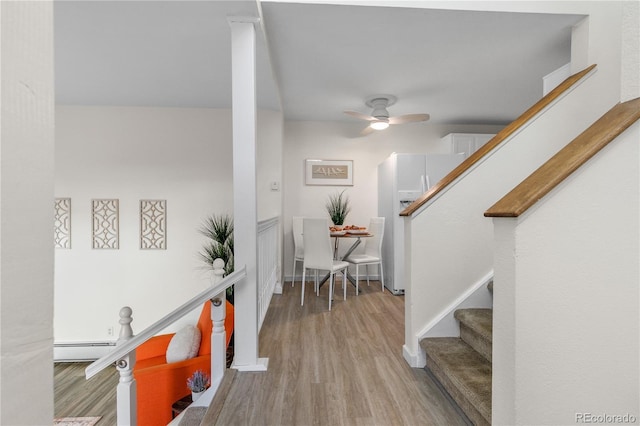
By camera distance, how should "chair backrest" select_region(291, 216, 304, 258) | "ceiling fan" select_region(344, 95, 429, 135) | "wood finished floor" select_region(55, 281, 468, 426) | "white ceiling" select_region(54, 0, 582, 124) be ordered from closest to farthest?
"wood finished floor" select_region(55, 281, 468, 426) → "white ceiling" select_region(54, 0, 582, 124) → "ceiling fan" select_region(344, 95, 429, 135) → "chair backrest" select_region(291, 216, 304, 258)

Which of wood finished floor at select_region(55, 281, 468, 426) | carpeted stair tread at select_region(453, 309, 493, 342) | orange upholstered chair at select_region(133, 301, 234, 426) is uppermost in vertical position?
carpeted stair tread at select_region(453, 309, 493, 342)

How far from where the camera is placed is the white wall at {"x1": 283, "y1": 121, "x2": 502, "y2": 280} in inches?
183

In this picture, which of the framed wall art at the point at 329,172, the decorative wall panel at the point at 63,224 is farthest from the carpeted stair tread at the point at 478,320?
the decorative wall panel at the point at 63,224

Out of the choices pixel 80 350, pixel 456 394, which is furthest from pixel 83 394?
pixel 456 394

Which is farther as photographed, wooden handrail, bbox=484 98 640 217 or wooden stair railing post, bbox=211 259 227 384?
wooden stair railing post, bbox=211 259 227 384

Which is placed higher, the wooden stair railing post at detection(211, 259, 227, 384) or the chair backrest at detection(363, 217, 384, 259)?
the chair backrest at detection(363, 217, 384, 259)

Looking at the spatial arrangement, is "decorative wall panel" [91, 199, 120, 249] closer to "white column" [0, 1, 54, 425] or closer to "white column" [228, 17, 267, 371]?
"white column" [228, 17, 267, 371]

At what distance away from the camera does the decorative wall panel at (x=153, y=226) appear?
417 cm

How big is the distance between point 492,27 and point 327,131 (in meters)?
2.65

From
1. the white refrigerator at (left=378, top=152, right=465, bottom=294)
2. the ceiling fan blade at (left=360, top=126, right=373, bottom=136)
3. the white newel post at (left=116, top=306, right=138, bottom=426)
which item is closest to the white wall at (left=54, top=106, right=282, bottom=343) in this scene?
the ceiling fan blade at (left=360, top=126, right=373, bottom=136)

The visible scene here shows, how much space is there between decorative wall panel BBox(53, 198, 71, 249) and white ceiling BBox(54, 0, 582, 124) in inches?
50.8

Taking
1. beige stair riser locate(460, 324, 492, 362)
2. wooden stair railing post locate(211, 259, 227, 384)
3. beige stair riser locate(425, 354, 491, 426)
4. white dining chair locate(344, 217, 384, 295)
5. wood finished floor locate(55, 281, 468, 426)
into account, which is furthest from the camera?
white dining chair locate(344, 217, 384, 295)

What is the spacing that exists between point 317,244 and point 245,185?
1438 millimetres

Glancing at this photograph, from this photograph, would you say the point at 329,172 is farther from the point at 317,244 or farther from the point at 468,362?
the point at 468,362
